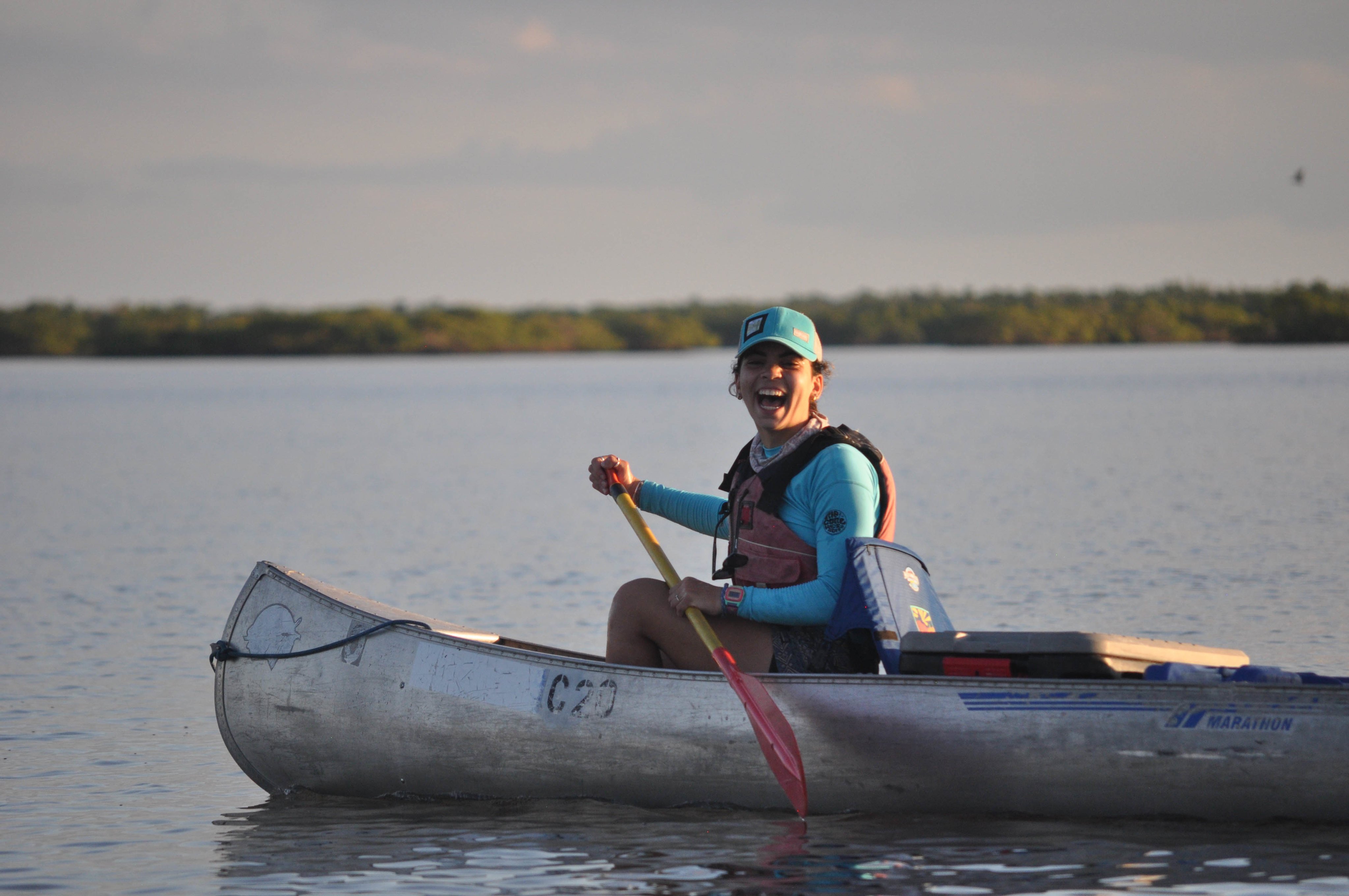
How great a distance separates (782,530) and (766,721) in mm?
614

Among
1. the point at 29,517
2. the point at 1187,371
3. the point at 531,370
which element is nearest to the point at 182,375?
the point at 531,370

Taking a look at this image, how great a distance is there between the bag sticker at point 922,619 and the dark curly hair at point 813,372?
0.71m

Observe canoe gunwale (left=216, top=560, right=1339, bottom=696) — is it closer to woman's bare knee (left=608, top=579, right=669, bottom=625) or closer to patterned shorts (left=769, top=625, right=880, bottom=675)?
patterned shorts (left=769, top=625, right=880, bottom=675)

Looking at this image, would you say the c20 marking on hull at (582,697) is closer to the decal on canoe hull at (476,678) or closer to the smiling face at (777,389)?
the decal on canoe hull at (476,678)

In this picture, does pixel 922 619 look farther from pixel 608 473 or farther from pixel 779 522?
pixel 608 473

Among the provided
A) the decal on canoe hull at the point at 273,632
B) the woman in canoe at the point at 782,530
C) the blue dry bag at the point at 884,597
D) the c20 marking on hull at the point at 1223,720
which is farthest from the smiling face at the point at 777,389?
the decal on canoe hull at the point at 273,632

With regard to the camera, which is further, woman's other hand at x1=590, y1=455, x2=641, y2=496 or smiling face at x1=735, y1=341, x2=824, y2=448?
woman's other hand at x1=590, y1=455, x2=641, y2=496

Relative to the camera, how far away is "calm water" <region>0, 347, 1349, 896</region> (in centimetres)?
517

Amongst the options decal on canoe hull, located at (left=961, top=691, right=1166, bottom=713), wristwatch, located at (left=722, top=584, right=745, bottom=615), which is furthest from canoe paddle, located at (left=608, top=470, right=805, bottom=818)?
decal on canoe hull, located at (left=961, top=691, right=1166, bottom=713)

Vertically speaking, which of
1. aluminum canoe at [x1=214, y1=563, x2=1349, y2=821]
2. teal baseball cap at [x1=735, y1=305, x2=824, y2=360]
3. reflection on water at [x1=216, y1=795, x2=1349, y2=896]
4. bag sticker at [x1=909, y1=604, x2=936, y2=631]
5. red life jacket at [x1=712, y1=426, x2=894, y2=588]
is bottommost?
reflection on water at [x1=216, y1=795, x2=1349, y2=896]

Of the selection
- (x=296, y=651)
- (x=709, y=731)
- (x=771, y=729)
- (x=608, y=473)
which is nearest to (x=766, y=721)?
(x=771, y=729)

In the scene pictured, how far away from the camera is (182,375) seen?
79438 mm

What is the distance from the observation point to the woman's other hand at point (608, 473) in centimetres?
607

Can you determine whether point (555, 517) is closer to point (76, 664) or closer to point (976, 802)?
point (76, 664)
